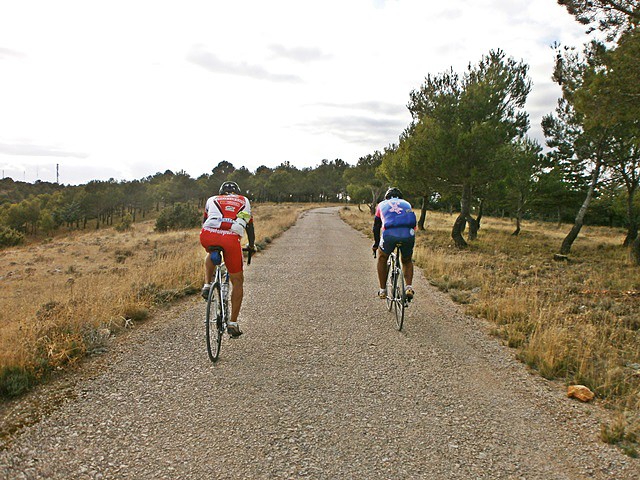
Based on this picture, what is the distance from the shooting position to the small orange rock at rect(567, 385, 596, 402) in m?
4.25

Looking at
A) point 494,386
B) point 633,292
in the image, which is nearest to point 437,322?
point 494,386

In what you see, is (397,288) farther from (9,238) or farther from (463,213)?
(9,238)

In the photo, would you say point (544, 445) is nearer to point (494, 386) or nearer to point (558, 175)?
point (494, 386)

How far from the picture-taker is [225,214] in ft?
16.7

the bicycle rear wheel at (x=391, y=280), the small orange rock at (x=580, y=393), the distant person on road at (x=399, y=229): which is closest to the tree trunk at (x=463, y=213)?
the bicycle rear wheel at (x=391, y=280)

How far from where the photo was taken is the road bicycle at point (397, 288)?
6.46m

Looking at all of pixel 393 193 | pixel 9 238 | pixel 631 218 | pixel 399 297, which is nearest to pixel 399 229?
pixel 393 193

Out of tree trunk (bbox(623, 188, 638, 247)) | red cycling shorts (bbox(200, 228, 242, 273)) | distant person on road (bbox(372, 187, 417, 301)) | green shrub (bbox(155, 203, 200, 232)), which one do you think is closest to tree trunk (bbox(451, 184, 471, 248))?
tree trunk (bbox(623, 188, 638, 247))

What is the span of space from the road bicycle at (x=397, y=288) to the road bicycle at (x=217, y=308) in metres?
2.66

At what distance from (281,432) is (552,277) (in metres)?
11.6

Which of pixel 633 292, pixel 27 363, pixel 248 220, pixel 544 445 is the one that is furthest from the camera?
pixel 633 292

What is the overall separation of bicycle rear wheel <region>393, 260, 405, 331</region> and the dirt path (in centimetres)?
23

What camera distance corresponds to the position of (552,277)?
12406 millimetres

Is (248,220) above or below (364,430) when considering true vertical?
above
